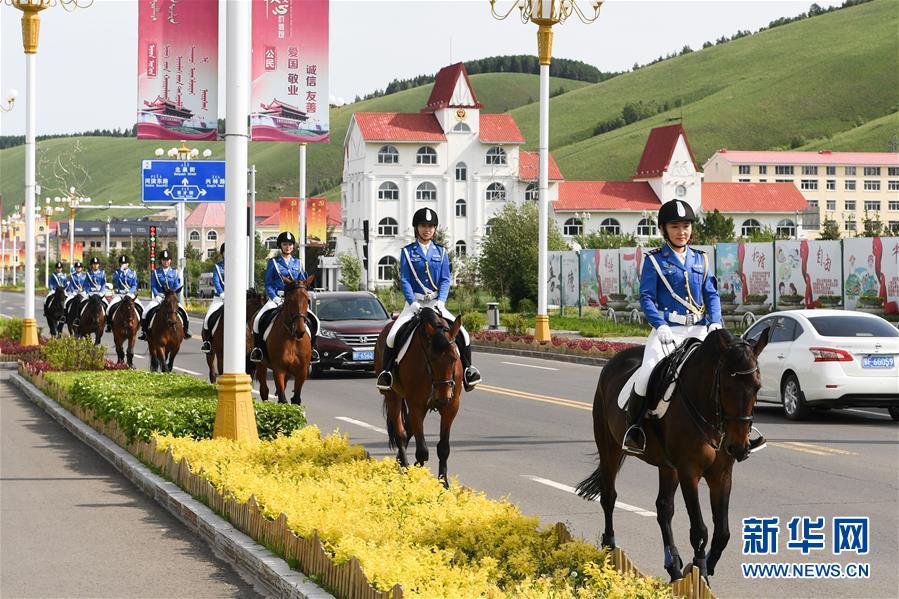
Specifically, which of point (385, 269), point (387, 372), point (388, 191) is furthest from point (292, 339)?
point (388, 191)

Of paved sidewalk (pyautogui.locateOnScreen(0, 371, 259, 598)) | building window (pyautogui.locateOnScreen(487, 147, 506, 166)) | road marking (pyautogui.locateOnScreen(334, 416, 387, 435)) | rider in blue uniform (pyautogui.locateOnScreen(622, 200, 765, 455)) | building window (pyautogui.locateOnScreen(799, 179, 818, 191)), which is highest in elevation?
building window (pyautogui.locateOnScreen(799, 179, 818, 191))

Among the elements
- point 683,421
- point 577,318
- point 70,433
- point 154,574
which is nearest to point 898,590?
point 683,421

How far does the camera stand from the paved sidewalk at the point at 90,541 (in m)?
8.50

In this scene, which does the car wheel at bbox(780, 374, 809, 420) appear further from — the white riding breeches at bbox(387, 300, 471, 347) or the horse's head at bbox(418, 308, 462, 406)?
the horse's head at bbox(418, 308, 462, 406)

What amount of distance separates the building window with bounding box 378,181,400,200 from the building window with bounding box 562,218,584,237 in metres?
19.8

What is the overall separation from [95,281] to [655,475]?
948 inches

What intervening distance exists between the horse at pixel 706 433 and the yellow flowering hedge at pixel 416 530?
2.43 ft

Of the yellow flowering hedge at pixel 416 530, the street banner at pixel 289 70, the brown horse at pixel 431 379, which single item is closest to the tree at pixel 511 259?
the street banner at pixel 289 70

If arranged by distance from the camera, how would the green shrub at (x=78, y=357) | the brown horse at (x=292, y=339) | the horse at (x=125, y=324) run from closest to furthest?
the brown horse at (x=292, y=339) < the green shrub at (x=78, y=357) < the horse at (x=125, y=324)

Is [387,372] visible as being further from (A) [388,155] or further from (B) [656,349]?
(A) [388,155]

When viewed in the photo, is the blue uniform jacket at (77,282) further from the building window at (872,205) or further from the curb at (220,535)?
the building window at (872,205)

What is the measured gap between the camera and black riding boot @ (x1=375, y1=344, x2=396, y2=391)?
12.7m

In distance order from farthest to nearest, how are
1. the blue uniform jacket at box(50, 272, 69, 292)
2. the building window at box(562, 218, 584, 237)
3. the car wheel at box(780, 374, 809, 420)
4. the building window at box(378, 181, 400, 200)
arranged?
1. the building window at box(562, 218, 584, 237)
2. the building window at box(378, 181, 400, 200)
3. the blue uniform jacket at box(50, 272, 69, 292)
4. the car wheel at box(780, 374, 809, 420)

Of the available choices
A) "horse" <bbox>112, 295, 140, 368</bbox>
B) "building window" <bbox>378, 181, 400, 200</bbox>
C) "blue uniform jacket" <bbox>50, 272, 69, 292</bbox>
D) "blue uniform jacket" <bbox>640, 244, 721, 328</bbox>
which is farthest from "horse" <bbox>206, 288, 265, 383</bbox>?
"building window" <bbox>378, 181, 400, 200</bbox>
